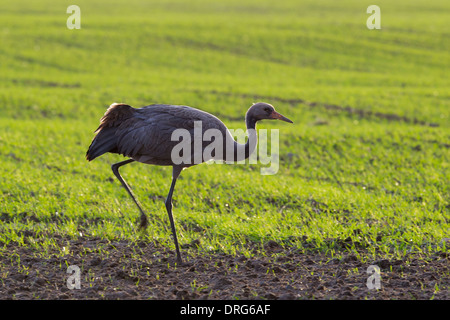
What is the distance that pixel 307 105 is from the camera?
16.7 m

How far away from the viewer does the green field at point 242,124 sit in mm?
7426

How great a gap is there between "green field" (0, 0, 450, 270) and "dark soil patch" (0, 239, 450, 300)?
30 centimetres

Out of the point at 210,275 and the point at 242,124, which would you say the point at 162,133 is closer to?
the point at 210,275

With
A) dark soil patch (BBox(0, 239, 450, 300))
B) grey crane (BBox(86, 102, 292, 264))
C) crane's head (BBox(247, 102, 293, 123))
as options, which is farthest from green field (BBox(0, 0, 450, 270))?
crane's head (BBox(247, 102, 293, 123))

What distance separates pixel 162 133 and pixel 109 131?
2.40ft

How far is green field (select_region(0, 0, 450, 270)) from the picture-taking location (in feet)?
24.4

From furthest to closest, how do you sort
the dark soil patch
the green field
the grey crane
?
1. the green field
2. the grey crane
3. the dark soil patch

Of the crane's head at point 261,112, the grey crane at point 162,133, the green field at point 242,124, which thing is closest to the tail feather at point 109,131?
the grey crane at point 162,133

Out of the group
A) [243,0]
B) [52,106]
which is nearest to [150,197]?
→ [52,106]

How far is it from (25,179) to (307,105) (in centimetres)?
940

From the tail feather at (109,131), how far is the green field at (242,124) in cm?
108

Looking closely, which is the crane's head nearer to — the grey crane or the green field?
the grey crane

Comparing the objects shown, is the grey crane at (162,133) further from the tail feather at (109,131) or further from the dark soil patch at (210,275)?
the dark soil patch at (210,275)

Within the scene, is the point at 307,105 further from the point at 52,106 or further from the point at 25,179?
the point at 25,179
